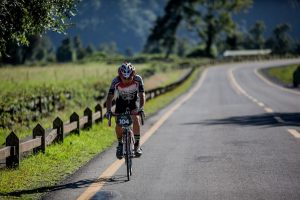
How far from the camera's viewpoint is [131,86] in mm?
8461

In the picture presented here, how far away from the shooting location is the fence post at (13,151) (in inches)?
342

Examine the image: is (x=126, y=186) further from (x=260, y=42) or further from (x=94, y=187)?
(x=260, y=42)

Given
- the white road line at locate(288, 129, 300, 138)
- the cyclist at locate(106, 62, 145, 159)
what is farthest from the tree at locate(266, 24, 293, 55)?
the cyclist at locate(106, 62, 145, 159)

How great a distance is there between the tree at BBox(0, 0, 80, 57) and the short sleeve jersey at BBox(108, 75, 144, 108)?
3.28 m

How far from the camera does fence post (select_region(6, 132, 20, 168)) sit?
28.5 ft

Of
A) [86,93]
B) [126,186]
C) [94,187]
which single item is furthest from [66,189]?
[86,93]

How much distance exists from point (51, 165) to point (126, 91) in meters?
2.16

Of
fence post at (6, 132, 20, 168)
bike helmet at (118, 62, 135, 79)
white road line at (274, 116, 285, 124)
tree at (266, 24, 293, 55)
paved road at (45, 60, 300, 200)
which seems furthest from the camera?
tree at (266, 24, 293, 55)

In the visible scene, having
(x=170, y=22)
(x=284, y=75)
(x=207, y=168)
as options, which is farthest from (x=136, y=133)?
(x=170, y=22)

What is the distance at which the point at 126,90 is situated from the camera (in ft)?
27.8

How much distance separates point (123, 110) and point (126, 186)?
1570 mm

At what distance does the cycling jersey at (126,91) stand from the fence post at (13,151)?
186 cm

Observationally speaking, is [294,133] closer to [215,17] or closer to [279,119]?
[279,119]

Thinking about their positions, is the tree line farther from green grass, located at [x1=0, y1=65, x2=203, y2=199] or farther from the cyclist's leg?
the cyclist's leg
